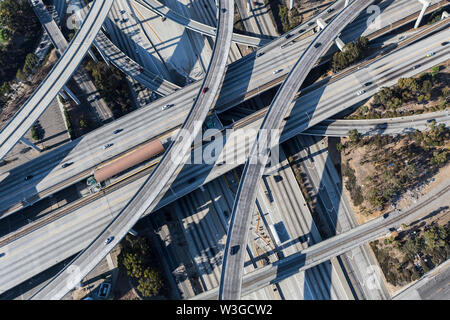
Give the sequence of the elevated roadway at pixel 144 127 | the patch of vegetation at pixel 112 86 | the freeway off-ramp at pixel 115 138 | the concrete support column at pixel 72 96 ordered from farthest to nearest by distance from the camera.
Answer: the patch of vegetation at pixel 112 86 → the concrete support column at pixel 72 96 → the elevated roadway at pixel 144 127 → the freeway off-ramp at pixel 115 138

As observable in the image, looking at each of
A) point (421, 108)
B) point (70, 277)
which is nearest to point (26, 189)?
point (70, 277)

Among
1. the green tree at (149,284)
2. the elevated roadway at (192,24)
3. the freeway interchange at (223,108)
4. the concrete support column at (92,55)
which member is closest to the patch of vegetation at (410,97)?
the freeway interchange at (223,108)

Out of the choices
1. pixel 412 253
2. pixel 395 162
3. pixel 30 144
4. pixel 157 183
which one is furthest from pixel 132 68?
pixel 412 253

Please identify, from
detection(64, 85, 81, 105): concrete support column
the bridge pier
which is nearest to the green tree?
detection(64, 85, 81, 105): concrete support column

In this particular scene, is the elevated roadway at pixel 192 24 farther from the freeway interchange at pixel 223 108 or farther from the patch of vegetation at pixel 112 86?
the patch of vegetation at pixel 112 86

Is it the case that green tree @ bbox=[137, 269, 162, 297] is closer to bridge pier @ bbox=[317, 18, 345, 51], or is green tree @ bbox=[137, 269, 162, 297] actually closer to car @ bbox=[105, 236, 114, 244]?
car @ bbox=[105, 236, 114, 244]

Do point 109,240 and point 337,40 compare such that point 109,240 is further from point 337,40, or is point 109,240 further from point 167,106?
point 337,40

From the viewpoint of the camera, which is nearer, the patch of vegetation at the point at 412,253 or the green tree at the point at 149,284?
the patch of vegetation at the point at 412,253
